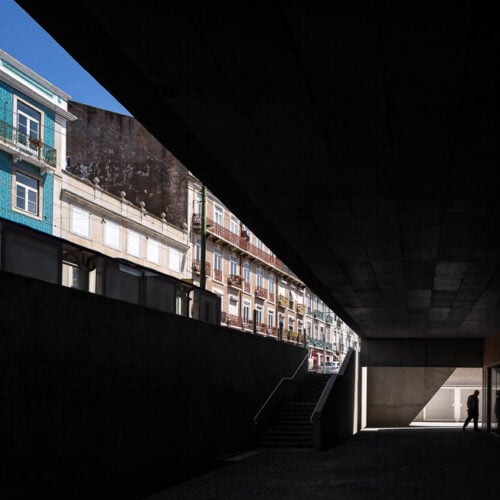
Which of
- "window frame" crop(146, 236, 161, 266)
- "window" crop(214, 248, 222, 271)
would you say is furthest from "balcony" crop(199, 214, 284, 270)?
"window frame" crop(146, 236, 161, 266)

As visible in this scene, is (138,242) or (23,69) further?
(138,242)

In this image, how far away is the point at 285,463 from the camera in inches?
648

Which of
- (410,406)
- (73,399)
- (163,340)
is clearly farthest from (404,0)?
(410,406)

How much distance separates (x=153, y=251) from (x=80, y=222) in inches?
274

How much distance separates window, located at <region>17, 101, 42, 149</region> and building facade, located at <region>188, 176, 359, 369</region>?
36.8 ft

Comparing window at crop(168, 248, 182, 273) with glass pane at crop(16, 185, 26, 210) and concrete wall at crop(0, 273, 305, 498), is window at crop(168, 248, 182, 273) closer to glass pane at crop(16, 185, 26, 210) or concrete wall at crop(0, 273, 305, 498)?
glass pane at crop(16, 185, 26, 210)

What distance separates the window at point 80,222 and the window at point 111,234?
1.37 meters

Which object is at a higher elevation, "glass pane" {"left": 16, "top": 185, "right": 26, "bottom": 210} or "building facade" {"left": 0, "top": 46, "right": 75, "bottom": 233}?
"building facade" {"left": 0, "top": 46, "right": 75, "bottom": 233}

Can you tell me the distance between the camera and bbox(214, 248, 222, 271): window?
4743cm

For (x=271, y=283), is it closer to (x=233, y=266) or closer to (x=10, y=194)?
(x=233, y=266)

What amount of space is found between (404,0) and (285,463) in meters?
13.3

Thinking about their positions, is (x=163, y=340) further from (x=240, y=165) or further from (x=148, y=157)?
(x=148, y=157)

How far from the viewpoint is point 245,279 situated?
52500mm

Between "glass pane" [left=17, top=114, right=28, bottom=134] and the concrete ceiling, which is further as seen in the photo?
"glass pane" [left=17, top=114, right=28, bottom=134]
